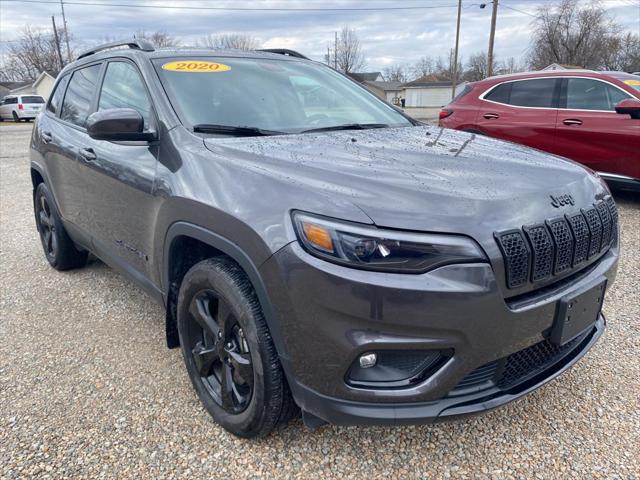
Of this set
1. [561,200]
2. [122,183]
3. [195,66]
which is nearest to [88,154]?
[122,183]

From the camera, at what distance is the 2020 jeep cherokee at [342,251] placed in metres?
1.61

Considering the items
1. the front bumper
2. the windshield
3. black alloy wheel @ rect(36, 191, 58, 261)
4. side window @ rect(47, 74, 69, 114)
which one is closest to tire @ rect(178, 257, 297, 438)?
the front bumper

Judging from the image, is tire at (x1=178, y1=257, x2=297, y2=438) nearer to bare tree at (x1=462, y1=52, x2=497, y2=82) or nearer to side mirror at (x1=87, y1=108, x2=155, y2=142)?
side mirror at (x1=87, y1=108, x2=155, y2=142)

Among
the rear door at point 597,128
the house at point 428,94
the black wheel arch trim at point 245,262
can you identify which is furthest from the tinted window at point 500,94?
the house at point 428,94

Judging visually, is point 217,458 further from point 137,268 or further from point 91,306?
point 91,306

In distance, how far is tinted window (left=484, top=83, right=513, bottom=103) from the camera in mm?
6750

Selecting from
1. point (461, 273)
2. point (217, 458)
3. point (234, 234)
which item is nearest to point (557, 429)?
point (461, 273)

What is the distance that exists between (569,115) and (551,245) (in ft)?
16.8

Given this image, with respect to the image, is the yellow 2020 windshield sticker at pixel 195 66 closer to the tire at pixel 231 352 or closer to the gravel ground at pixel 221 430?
the tire at pixel 231 352

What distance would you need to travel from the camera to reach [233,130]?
2426 millimetres

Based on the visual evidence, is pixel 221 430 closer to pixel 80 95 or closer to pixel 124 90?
pixel 124 90

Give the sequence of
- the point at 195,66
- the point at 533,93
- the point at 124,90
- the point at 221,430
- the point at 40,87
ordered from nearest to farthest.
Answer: the point at 221,430 → the point at 195,66 → the point at 124,90 → the point at 533,93 → the point at 40,87

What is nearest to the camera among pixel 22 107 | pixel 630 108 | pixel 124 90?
pixel 124 90

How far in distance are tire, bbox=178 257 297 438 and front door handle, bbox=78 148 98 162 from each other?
1263 millimetres
